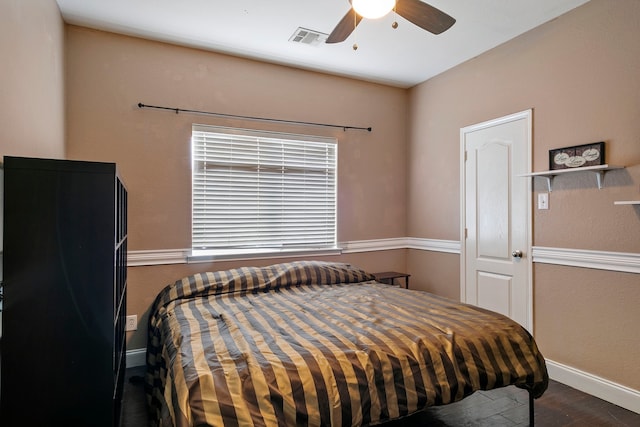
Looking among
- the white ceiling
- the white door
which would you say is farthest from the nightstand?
the white ceiling

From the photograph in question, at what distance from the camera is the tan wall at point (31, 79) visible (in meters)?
1.59

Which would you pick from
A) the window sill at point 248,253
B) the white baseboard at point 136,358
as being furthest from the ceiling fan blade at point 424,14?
the white baseboard at point 136,358

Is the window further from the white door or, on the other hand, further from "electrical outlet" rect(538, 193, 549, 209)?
"electrical outlet" rect(538, 193, 549, 209)

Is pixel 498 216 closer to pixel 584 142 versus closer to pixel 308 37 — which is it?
pixel 584 142

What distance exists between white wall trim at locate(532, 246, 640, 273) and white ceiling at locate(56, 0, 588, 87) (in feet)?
5.57

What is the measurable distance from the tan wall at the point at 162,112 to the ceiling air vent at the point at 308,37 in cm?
53

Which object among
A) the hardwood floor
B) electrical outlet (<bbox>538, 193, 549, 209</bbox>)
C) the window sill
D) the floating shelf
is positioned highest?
the floating shelf

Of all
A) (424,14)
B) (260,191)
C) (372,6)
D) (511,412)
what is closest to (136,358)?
(260,191)

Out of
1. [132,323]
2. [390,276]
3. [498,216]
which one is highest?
[498,216]

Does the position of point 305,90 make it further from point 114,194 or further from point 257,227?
point 114,194

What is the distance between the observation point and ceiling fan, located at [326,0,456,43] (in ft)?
5.92

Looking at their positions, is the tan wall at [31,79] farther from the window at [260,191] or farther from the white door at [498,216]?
the white door at [498,216]

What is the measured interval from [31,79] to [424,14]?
2061 millimetres

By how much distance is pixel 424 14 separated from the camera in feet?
6.38
